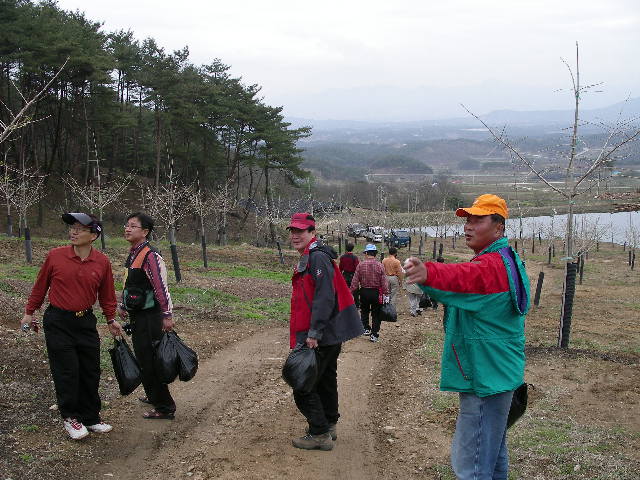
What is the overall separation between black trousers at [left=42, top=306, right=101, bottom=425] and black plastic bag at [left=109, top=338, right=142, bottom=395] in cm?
18

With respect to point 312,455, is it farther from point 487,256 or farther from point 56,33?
point 56,33

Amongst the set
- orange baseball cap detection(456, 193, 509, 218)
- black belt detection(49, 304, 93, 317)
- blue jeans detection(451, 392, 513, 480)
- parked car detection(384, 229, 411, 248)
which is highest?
orange baseball cap detection(456, 193, 509, 218)

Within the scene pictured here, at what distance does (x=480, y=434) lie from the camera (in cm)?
341

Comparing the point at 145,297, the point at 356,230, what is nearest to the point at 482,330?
the point at 145,297

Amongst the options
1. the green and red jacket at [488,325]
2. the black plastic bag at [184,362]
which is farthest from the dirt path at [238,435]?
the green and red jacket at [488,325]

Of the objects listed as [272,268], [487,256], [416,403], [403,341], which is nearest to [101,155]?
[272,268]

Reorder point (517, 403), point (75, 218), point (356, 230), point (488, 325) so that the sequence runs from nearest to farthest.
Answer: point (488, 325)
point (517, 403)
point (75, 218)
point (356, 230)

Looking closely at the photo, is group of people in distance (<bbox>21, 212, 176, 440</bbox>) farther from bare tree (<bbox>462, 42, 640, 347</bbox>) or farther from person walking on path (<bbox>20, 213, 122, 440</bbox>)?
bare tree (<bbox>462, 42, 640, 347</bbox>)

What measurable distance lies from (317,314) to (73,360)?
199cm

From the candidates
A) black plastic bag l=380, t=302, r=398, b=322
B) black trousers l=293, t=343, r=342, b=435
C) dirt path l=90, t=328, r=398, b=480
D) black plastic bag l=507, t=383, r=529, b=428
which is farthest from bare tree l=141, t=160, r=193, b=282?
black plastic bag l=507, t=383, r=529, b=428

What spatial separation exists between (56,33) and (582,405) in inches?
1033

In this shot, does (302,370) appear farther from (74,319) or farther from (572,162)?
(572,162)

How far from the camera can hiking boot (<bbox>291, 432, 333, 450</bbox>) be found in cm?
505

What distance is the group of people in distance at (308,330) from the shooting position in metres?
3.40
